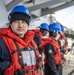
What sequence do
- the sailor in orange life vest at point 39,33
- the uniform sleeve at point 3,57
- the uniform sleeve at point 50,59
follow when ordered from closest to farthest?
the uniform sleeve at point 3,57 < the sailor in orange life vest at point 39,33 < the uniform sleeve at point 50,59

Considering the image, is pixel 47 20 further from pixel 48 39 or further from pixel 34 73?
pixel 34 73

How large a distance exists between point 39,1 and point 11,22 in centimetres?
686

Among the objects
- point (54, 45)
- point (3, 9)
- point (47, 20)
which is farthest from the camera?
point (47, 20)

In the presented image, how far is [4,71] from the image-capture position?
2.82m

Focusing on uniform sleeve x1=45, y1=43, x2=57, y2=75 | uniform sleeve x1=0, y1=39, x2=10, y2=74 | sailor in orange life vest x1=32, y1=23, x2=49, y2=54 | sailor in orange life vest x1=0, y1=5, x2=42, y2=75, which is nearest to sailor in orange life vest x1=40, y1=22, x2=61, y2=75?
uniform sleeve x1=45, y1=43, x2=57, y2=75

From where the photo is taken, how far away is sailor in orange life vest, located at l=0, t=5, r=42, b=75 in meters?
2.82

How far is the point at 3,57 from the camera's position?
111 inches

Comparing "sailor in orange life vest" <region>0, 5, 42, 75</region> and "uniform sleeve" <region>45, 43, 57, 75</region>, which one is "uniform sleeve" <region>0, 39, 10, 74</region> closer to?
"sailor in orange life vest" <region>0, 5, 42, 75</region>

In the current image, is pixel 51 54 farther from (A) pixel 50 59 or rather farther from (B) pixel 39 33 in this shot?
(B) pixel 39 33

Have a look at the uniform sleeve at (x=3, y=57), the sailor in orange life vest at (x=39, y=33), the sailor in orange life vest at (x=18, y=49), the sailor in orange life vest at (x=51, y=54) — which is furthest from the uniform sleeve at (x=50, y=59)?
the uniform sleeve at (x=3, y=57)

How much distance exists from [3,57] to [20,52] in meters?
0.18

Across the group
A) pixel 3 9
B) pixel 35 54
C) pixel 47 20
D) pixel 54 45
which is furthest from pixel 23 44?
pixel 47 20

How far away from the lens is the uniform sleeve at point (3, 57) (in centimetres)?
278

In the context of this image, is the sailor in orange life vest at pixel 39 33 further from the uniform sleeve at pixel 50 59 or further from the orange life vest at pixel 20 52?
the orange life vest at pixel 20 52
